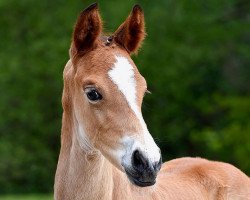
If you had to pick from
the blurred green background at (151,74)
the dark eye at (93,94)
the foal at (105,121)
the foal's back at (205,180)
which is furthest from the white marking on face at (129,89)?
the blurred green background at (151,74)

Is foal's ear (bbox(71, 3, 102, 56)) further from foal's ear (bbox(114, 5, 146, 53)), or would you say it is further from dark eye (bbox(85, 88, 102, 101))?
dark eye (bbox(85, 88, 102, 101))

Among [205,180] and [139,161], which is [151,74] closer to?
[205,180]

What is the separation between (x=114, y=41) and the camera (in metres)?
6.11

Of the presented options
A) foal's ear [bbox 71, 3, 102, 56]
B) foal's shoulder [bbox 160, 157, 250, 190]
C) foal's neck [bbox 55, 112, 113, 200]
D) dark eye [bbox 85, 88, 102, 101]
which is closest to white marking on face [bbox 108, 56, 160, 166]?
dark eye [bbox 85, 88, 102, 101]

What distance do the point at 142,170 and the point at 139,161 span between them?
6 centimetres

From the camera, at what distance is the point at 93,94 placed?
5738 millimetres

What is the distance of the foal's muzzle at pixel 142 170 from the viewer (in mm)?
5273

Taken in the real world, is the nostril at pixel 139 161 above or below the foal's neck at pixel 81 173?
above

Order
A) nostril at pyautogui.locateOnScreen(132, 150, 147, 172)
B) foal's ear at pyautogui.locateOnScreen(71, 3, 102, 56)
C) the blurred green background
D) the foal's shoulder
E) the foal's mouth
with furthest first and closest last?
the blurred green background, the foal's shoulder, foal's ear at pyautogui.locateOnScreen(71, 3, 102, 56), the foal's mouth, nostril at pyautogui.locateOnScreen(132, 150, 147, 172)

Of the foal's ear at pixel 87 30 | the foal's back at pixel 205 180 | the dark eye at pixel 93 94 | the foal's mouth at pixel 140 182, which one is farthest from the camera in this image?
the foal's back at pixel 205 180

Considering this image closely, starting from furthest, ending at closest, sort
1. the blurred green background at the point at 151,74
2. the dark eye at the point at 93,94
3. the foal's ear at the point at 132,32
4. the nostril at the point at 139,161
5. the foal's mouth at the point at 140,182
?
the blurred green background at the point at 151,74 < the foal's ear at the point at 132,32 < the dark eye at the point at 93,94 < the foal's mouth at the point at 140,182 < the nostril at the point at 139,161

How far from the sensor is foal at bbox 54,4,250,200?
17.9 feet

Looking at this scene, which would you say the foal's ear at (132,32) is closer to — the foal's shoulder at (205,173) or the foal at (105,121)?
the foal at (105,121)

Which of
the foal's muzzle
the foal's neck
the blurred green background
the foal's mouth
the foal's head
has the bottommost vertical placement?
the blurred green background
